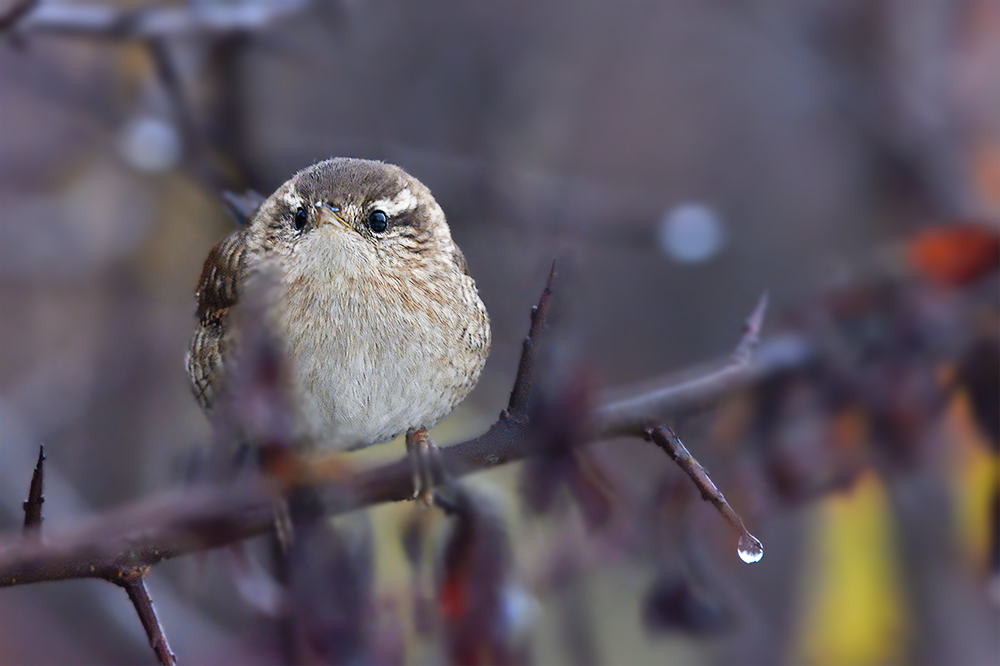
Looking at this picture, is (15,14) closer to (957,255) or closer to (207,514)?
(207,514)

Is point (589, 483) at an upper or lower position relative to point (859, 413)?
lower

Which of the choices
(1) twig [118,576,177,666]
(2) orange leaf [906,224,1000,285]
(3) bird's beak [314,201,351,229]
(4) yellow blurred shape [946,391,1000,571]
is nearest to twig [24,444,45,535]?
(1) twig [118,576,177,666]

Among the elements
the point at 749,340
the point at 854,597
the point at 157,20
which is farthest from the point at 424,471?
the point at 854,597

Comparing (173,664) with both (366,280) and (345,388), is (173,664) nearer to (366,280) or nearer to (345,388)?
(345,388)

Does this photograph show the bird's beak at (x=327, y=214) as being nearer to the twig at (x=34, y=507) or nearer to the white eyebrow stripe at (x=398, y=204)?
the white eyebrow stripe at (x=398, y=204)

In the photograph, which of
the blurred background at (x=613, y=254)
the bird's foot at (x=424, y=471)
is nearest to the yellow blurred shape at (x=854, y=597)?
the blurred background at (x=613, y=254)

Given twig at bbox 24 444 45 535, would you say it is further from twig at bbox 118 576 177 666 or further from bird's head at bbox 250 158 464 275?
bird's head at bbox 250 158 464 275

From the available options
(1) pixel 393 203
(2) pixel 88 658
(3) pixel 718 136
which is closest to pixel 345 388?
(1) pixel 393 203
